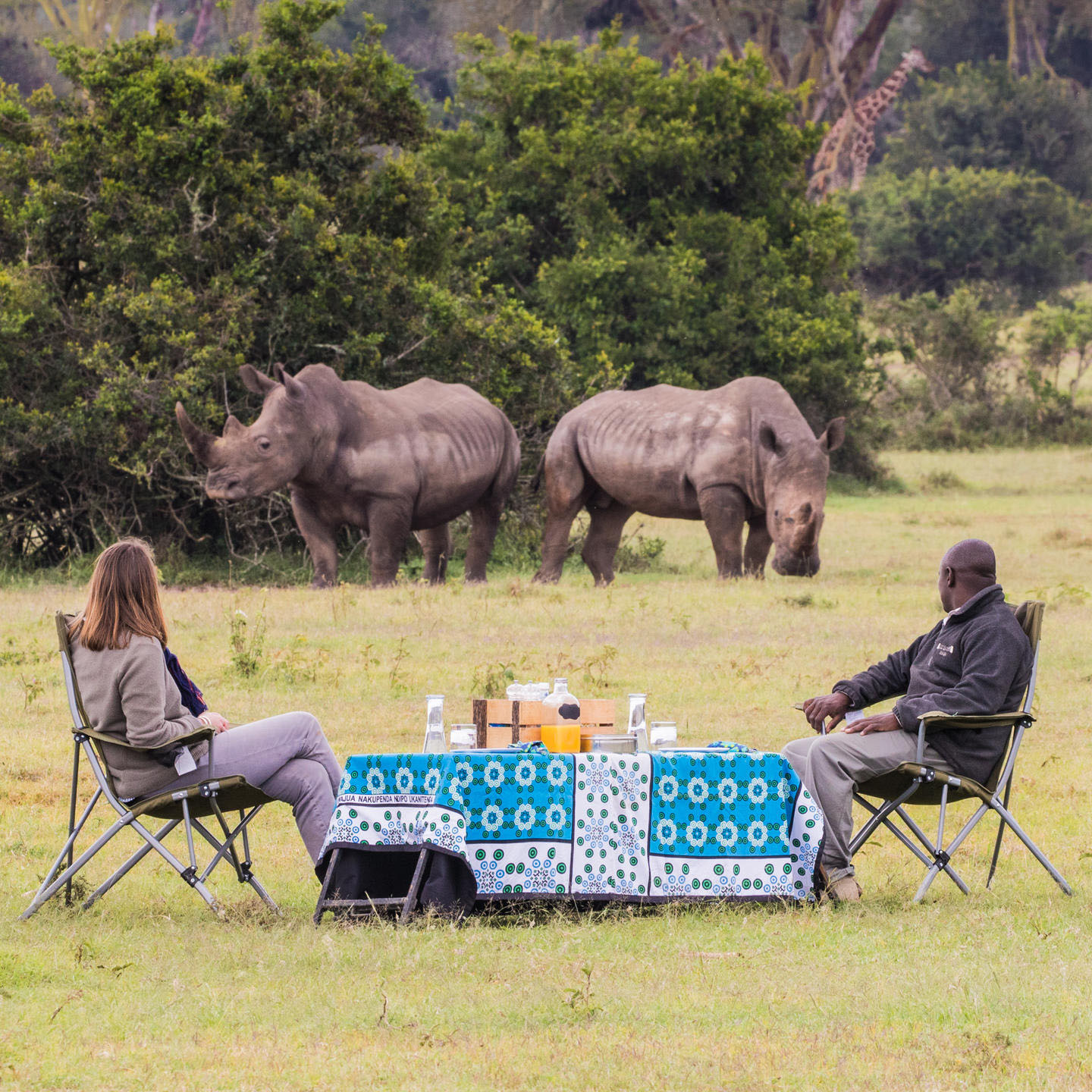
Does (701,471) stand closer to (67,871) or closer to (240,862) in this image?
(240,862)

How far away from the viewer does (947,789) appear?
6.78 m

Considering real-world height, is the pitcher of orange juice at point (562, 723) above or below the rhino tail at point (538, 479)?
above

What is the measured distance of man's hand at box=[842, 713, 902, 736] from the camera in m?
6.84

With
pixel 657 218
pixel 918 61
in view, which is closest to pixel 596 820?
pixel 657 218

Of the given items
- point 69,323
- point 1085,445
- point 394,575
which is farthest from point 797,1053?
point 1085,445

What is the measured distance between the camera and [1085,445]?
38.8 metres

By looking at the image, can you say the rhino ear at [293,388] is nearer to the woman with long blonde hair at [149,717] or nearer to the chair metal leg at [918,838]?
the woman with long blonde hair at [149,717]

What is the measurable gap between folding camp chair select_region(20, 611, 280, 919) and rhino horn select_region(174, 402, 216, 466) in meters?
10.5

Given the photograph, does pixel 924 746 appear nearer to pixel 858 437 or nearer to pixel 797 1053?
pixel 797 1053

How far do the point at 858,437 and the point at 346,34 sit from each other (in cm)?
3719

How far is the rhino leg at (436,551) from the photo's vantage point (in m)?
18.9

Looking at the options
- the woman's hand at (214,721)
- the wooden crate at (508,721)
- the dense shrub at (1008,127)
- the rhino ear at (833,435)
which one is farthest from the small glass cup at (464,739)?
the dense shrub at (1008,127)

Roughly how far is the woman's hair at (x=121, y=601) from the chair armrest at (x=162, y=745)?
0.97ft

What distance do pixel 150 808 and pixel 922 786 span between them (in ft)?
9.25
